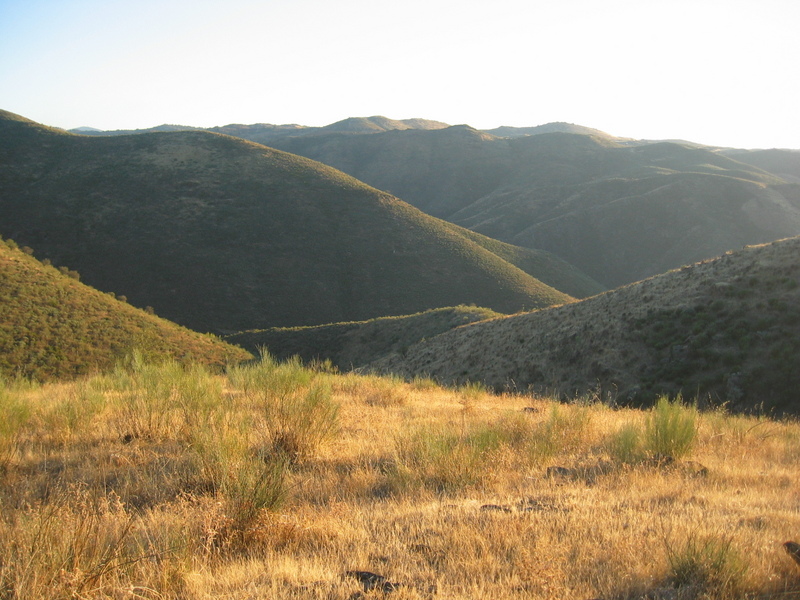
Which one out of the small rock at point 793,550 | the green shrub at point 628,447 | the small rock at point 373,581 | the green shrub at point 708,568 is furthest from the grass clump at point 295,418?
the small rock at point 793,550

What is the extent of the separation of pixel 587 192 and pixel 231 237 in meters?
71.3

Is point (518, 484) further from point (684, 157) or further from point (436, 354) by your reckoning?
point (684, 157)

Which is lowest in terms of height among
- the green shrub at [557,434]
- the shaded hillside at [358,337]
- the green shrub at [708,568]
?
the shaded hillside at [358,337]

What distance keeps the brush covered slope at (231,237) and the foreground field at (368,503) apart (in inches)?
1775

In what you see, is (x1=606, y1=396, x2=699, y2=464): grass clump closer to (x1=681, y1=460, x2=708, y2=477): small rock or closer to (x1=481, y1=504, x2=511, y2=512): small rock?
(x1=681, y1=460, x2=708, y2=477): small rock

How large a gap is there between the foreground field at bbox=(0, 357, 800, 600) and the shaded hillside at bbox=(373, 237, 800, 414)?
10.3 m

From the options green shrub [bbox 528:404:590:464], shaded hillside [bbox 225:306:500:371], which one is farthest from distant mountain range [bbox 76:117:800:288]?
green shrub [bbox 528:404:590:464]

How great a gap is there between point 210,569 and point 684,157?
14707 cm

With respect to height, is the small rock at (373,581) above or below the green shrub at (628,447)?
above

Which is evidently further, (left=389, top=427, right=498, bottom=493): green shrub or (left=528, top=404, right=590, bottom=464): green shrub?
(left=528, top=404, right=590, bottom=464): green shrub

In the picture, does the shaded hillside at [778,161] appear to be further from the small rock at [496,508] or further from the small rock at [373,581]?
the small rock at [373,581]

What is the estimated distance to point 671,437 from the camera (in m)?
6.41

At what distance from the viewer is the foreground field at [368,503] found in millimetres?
3303

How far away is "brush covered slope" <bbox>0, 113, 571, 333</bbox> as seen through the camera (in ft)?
178
